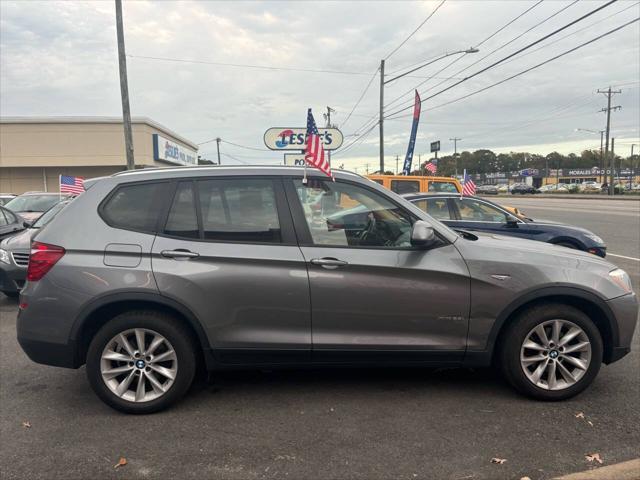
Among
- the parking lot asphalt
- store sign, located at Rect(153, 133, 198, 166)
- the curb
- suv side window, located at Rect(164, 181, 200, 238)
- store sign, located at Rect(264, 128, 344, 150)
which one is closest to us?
the curb

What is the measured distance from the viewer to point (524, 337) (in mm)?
3607

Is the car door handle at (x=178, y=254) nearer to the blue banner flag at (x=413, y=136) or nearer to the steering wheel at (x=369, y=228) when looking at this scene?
the steering wheel at (x=369, y=228)

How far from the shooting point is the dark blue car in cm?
809

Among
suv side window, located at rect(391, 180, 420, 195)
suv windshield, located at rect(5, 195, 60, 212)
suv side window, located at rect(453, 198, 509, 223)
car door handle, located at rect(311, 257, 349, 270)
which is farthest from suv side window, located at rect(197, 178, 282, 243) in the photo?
suv windshield, located at rect(5, 195, 60, 212)

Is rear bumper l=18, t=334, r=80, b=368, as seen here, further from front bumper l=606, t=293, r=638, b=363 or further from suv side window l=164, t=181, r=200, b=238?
front bumper l=606, t=293, r=638, b=363

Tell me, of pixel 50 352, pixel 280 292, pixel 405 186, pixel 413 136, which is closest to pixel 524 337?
pixel 280 292

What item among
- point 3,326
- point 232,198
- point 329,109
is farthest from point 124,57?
point 329,109

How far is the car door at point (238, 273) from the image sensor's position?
11.3ft

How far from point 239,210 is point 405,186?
8826 millimetres

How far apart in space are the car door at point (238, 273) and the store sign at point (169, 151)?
75.7 feet

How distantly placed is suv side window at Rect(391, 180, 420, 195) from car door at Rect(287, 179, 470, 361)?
8391 mm

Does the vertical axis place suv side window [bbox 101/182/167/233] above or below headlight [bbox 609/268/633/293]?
above

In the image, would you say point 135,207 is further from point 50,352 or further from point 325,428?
point 325,428

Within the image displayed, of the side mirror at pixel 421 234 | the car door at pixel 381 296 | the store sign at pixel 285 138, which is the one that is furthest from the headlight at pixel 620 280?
the store sign at pixel 285 138
